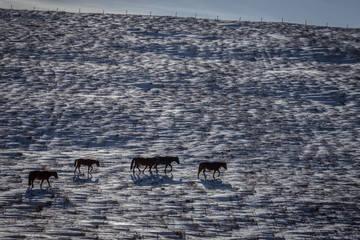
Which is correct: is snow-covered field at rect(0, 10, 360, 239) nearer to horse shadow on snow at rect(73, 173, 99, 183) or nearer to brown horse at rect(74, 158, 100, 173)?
horse shadow on snow at rect(73, 173, 99, 183)

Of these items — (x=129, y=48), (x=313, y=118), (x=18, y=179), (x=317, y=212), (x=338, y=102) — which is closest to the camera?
(x=317, y=212)

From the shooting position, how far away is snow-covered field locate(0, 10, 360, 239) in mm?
9758

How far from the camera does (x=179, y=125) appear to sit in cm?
1941

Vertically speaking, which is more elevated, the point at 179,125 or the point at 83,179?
the point at 179,125

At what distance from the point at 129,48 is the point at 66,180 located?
875 inches

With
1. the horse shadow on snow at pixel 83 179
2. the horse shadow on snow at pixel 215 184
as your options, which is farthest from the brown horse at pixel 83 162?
the horse shadow on snow at pixel 215 184

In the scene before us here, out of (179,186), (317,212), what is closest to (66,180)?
(179,186)

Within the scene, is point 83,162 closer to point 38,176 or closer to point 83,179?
point 83,179

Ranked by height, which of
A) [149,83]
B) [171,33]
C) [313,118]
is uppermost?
[171,33]

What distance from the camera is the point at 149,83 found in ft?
84.1

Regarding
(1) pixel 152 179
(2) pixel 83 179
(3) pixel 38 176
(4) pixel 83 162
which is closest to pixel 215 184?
(1) pixel 152 179

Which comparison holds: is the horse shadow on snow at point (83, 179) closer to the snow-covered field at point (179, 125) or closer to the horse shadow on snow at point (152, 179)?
the snow-covered field at point (179, 125)

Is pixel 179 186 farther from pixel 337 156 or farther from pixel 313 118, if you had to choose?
pixel 313 118

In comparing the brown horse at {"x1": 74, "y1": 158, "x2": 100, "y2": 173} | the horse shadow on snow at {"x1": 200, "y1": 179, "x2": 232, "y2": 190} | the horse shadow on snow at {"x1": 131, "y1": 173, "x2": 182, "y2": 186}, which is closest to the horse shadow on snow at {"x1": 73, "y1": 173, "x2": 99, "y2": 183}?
the brown horse at {"x1": 74, "y1": 158, "x2": 100, "y2": 173}
